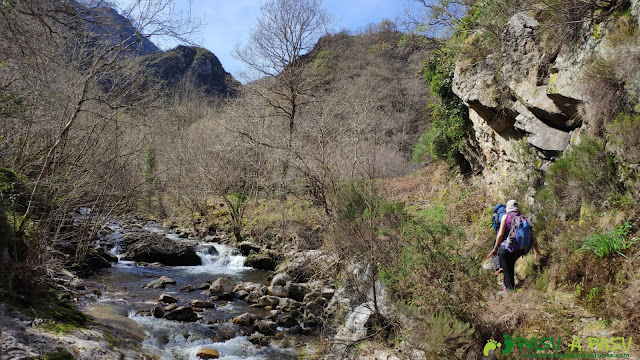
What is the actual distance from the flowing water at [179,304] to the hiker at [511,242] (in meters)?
3.78

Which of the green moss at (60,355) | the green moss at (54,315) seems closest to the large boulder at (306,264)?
the green moss at (54,315)

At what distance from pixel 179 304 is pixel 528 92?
8.45 meters

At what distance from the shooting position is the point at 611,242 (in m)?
4.33

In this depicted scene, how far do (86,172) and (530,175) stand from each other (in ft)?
26.3

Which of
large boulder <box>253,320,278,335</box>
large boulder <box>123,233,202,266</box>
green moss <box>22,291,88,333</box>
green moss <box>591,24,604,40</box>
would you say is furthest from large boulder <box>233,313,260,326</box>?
green moss <box>591,24,604,40</box>

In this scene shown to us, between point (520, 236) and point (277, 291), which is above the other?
point (520, 236)

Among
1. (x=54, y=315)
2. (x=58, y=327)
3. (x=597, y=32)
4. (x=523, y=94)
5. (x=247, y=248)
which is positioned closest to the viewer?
(x=58, y=327)

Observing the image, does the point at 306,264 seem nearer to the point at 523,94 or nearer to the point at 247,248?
the point at 247,248

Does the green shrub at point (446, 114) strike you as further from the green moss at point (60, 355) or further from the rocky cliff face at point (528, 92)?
the green moss at point (60, 355)

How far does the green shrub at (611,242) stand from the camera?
14.0ft

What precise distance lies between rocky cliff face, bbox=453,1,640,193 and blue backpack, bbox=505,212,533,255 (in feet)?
5.86

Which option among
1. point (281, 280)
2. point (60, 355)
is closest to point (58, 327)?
point (60, 355)

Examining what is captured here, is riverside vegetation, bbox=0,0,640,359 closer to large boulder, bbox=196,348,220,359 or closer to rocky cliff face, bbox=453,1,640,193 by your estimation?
rocky cliff face, bbox=453,1,640,193

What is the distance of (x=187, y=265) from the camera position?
41.6 feet
